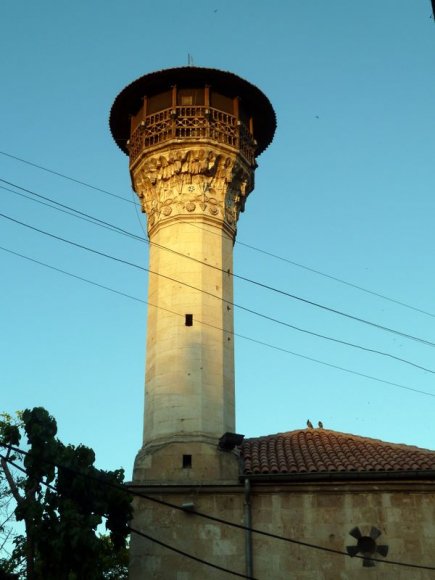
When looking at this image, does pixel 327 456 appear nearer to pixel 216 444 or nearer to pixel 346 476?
pixel 346 476

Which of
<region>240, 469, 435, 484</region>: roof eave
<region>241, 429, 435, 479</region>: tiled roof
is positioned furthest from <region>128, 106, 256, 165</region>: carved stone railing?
<region>240, 469, 435, 484</region>: roof eave

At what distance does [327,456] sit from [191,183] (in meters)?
9.02

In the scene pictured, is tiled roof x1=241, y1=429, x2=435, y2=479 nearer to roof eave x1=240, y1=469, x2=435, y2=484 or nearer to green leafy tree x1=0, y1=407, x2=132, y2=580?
roof eave x1=240, y1=469, x2=435, y2=484

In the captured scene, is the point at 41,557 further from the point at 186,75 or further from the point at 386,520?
the point at 186,75

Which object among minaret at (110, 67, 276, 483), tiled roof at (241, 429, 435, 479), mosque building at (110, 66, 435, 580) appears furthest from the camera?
minaret at (110, 67, 276, 483)

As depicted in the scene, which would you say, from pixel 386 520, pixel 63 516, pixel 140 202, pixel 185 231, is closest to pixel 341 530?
pixel 386 520

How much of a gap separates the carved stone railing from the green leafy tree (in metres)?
10.9

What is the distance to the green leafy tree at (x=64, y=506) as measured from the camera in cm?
1606

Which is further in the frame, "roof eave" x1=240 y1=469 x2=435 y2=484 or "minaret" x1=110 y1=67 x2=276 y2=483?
"minaret" x1=110 y1=67 x2=276 y2=483

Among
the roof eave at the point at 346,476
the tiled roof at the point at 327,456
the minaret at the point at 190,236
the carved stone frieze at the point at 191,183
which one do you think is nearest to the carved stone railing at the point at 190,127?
the minaret at the point at 190,236

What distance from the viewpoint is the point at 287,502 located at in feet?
64.2

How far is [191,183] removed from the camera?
24.7m

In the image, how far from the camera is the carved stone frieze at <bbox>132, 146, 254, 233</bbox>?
24.5 m

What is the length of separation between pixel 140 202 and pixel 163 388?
686 centimetres
